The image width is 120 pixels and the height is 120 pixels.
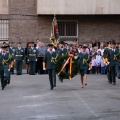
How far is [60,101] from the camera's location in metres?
16.2

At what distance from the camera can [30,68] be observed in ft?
91.1

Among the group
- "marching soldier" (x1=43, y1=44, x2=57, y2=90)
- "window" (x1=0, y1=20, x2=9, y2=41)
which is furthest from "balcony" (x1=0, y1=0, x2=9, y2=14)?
"marching soldier" (x1=43, y1=44, x2=57, y2=90)

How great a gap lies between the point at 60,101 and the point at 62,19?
1597 centimetres

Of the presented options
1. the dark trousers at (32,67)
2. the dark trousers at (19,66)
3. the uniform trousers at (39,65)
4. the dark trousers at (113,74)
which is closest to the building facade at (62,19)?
the uniform trousers at (39,65)

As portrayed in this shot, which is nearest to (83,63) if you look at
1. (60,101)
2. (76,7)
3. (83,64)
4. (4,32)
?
(83,64)

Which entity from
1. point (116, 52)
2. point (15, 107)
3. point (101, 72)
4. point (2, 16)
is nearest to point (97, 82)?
point (116, 52)

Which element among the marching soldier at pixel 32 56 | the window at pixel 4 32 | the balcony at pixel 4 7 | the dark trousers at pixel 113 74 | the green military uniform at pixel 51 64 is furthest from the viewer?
the window at pixel 4 32

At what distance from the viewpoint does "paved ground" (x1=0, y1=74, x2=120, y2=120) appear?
13.5m

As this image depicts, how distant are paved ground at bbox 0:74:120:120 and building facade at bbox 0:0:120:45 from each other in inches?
343

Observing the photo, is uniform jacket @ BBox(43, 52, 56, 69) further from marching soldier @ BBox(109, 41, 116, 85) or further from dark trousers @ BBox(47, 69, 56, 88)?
marching soldier @ BBox(109, 41, 116, 85)

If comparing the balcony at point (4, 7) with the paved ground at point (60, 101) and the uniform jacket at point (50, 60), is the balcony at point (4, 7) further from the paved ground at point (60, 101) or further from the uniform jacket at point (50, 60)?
the uniform jacket at point (50, 60)

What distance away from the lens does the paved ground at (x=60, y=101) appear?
1348 centimetres

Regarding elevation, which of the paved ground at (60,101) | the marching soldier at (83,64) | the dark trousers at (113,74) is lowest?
the paved ground at (60,101)

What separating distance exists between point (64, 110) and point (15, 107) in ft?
5.34
